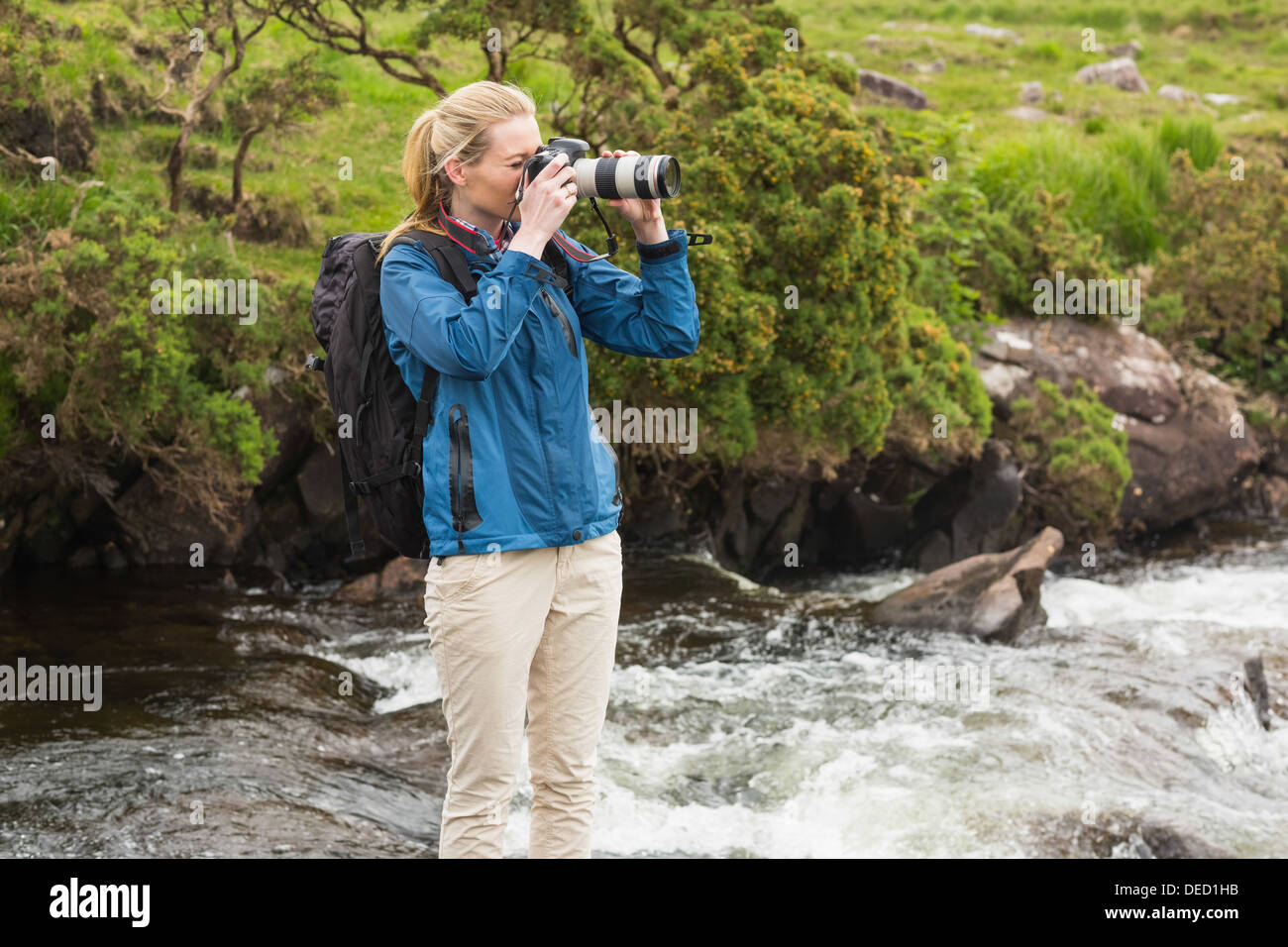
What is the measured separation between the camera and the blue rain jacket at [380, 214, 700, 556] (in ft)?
9.66

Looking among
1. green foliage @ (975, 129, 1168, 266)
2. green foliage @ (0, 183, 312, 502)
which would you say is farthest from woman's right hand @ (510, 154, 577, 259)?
green foliage @ (975, 129, 1168, 266)

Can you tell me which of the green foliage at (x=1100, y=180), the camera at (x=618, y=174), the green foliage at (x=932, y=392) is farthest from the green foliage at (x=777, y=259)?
the green foliage at (x=1100, y=180)

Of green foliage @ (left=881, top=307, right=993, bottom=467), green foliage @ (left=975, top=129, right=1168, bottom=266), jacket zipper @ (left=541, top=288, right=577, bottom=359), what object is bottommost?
green foliage @ (left=881, top=307, right=993, bottom=467)

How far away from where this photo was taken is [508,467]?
3.09m

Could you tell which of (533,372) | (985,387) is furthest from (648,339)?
(985,387)

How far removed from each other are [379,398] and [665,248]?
0.87 m

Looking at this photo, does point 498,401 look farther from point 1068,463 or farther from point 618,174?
point 1068,463

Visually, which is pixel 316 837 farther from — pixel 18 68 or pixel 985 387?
pixel 985 387

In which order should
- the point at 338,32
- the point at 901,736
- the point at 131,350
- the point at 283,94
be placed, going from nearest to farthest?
the point at 901,736 → the point at 131,350 → the point at 283,94 → the point at 338,32

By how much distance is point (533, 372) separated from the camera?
3145mm

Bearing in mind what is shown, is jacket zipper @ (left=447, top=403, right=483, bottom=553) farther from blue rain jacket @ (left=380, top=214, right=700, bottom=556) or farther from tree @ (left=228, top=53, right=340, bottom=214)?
tree @ (left=228, top=53, right=340, bottom=214)

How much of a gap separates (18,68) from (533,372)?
30.3ft

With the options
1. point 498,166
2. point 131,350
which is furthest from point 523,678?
point 131,350

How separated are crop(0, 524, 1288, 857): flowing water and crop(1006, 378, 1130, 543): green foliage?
253 cm
